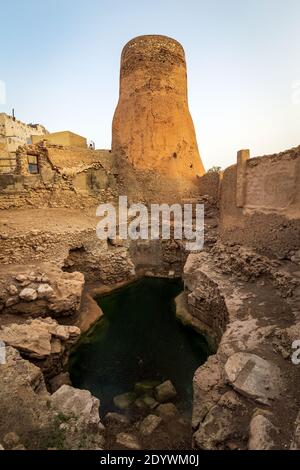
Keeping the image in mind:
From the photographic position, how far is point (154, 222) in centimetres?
1292

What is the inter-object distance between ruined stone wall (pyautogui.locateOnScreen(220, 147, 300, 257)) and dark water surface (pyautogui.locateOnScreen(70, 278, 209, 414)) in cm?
355

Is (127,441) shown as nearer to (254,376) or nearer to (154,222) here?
(254,376)

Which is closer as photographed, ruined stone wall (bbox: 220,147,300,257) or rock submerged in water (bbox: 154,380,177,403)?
rock submerged in water (bbox: 154,380,177,403)

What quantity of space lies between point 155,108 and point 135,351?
11.5 m

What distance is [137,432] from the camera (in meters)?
4.67

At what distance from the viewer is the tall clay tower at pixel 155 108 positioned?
43.1 feet

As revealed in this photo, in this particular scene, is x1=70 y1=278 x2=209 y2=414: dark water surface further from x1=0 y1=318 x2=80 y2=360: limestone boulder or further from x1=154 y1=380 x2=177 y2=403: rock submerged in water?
x1=0 y1=318 x2=80 y2=360: limestone boulder

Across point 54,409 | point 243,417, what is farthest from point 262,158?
point 54,409

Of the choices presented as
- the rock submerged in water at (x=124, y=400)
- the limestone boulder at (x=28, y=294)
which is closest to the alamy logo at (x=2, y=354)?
the limestone boulder at (x=28, y=294)

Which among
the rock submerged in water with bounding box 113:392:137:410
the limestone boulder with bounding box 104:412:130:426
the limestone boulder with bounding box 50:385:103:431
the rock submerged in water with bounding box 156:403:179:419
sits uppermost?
the limestone boulder with bounding box 50:385:103:431

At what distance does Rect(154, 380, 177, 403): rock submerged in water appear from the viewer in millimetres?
5531

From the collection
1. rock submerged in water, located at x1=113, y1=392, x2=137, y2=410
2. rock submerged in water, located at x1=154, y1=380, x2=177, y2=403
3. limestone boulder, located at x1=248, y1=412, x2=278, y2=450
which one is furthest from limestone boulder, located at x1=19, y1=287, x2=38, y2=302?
limestone boulder, located at x1=248, y1=412, x2=278, y2=450

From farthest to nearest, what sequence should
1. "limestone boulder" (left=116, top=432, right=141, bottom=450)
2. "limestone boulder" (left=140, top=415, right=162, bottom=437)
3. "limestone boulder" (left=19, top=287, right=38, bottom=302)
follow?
"limestone boulder" (left=19, top=287, right=38, bottom=302), "limestone boulder" (left=140, top=415, right=162, bottom=437), "limestone boulder" (left=116, top=432, right=141, bottom=450)

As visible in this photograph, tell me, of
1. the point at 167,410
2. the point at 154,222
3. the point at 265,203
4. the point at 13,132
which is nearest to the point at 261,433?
the point at 167,410
